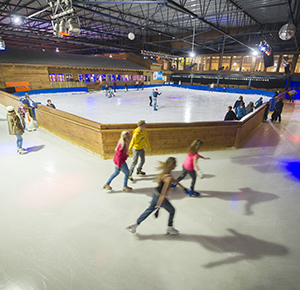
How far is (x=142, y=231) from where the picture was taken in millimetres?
2869

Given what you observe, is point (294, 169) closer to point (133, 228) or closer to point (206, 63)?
point (133, 228)

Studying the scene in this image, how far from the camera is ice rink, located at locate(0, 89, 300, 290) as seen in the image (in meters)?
2.22

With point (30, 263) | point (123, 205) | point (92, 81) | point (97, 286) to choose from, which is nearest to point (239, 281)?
point (97, 286)

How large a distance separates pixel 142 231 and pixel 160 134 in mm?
3166

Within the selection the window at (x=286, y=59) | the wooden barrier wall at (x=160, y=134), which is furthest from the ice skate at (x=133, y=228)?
the window at (x=286, y=59)

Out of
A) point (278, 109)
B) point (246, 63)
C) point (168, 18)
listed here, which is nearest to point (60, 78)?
point (168, 18)

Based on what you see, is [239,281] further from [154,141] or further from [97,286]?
[154,141]

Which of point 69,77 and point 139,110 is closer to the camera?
point 139,110

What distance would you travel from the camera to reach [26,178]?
170 inches

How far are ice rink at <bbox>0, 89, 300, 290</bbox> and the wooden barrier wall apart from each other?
28.7 inches

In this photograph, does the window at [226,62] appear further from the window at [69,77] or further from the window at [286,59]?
the window at [69,77]

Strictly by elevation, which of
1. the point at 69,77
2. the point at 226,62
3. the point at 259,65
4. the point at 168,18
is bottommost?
the point at 69,77

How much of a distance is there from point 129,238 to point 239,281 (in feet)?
5.16

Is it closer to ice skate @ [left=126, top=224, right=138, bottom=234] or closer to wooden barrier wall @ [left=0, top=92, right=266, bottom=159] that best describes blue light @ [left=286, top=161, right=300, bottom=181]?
wooden barrier wall @ [left=0, top=92, right=266, bottom=159]
